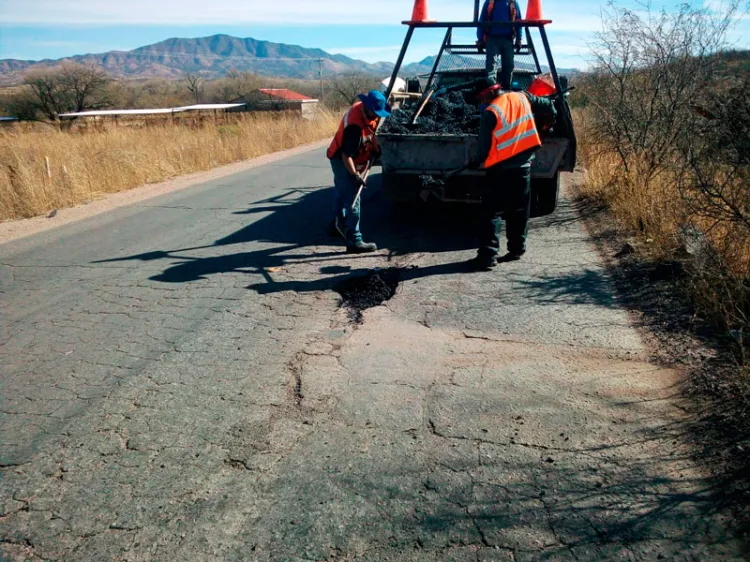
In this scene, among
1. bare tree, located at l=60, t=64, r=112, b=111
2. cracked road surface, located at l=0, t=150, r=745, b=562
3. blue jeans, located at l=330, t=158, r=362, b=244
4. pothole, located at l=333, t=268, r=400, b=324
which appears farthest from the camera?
bare tree, located at l=60, t=64, r=112, b=111

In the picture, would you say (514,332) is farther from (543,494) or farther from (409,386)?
(543,494)

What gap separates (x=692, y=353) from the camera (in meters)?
3.86

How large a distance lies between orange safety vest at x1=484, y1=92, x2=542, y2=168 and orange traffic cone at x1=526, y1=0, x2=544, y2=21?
7.85 ft

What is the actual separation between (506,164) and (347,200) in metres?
1.65

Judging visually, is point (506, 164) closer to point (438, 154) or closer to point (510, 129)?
point (510, 129)

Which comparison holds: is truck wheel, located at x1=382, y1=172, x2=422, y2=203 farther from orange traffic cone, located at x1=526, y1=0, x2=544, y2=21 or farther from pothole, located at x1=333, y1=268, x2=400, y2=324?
orange traffic cone, located at x1=526, y1=0, x2=544, y2=21

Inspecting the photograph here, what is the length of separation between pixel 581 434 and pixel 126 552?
2.10 metres

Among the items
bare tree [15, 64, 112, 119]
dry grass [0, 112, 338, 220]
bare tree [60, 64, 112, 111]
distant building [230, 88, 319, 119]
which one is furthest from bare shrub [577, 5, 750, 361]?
bare tree [60, 64, 112, 111]

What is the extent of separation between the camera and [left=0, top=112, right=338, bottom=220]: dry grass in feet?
30.8

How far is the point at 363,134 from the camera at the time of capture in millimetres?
6266

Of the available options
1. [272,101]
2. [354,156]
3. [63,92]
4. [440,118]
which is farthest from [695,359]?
[272,101]

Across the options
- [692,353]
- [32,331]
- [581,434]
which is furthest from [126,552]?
[692,353]

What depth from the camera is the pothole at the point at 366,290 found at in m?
4.98

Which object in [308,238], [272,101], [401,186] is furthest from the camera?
[272,101]
